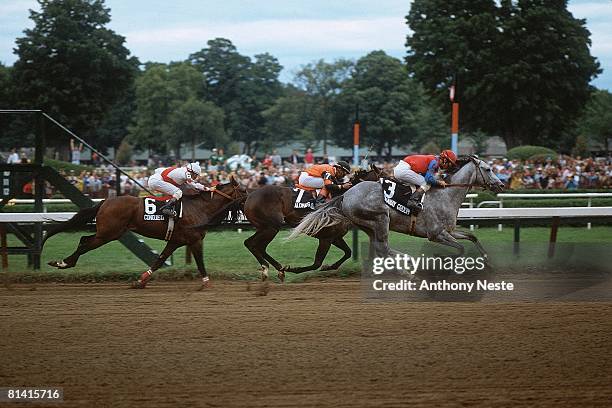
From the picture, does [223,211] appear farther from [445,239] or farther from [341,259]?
[445,239]

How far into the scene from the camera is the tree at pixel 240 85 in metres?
72.6

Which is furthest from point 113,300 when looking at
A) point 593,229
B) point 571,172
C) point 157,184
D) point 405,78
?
point 405,78

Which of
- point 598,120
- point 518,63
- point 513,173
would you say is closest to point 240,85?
point 598,120

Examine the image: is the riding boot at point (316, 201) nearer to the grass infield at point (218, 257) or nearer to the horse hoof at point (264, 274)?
the grass infield at point (218, 257)

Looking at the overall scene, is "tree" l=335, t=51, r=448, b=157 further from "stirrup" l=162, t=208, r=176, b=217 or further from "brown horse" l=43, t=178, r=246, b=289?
"stirrup" l=162, t=208, r=176, b=217

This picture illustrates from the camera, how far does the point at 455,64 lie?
38.8 meters

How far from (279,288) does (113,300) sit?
7.66ft

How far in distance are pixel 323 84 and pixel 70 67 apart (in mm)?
25033

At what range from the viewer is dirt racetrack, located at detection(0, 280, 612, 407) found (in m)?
5.53

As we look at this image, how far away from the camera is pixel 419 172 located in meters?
11.0

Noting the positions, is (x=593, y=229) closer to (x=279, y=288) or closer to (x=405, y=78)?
(x=279, y=288)

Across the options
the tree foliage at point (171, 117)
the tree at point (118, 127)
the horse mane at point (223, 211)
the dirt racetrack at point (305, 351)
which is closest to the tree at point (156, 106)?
the tree foliage at point (171, 117)

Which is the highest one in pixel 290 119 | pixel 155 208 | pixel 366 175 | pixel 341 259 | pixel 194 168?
pixel 290 119

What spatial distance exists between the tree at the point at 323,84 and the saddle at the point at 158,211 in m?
52.3
